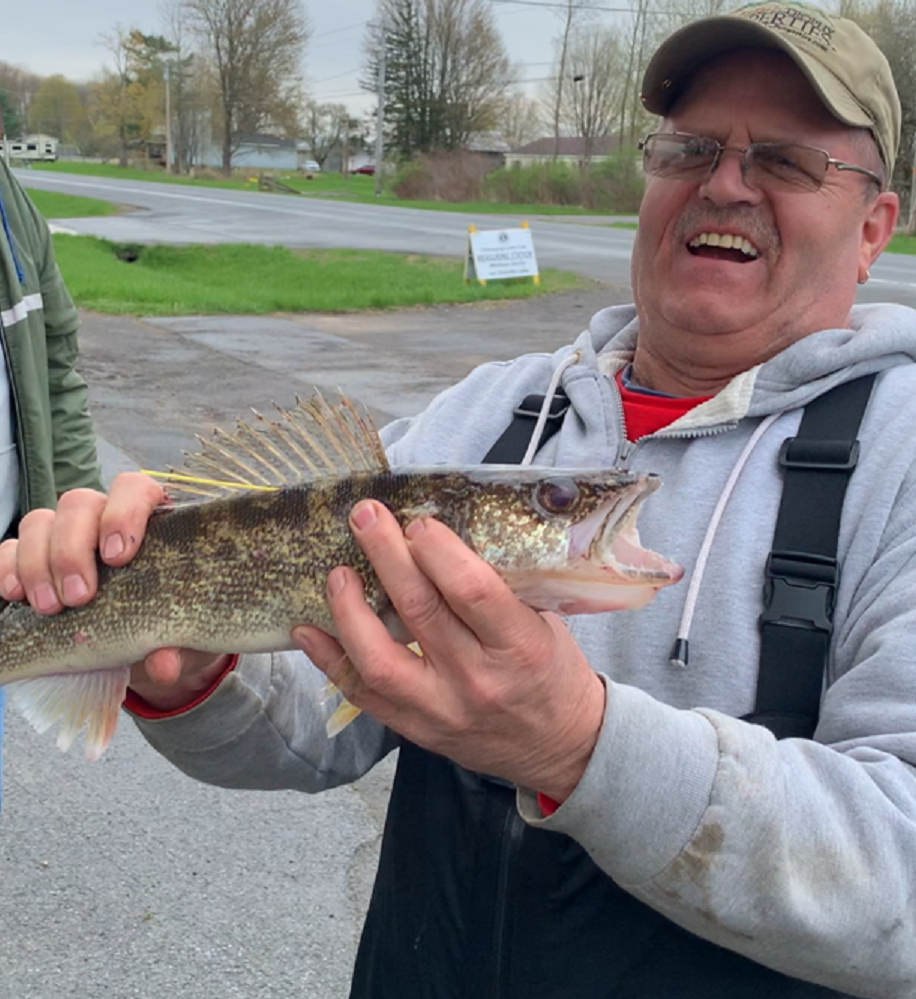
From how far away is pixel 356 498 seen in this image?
1.91m

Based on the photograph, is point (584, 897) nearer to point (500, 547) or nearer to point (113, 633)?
point (500, 547)

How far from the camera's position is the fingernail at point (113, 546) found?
2018 millimetres

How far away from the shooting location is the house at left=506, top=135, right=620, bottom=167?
69.3 metres

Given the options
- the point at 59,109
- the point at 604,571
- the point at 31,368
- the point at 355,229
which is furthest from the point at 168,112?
the point at 604,571

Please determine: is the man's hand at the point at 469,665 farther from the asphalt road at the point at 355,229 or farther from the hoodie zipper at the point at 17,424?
the asphalt road at the point at 355,229

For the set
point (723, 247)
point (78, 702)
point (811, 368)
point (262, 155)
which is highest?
point (262, 155)

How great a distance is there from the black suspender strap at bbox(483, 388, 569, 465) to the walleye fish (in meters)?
0.42

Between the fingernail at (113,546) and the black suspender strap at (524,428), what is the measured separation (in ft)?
2.70

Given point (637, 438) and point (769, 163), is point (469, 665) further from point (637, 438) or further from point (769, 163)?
point (769, 163)

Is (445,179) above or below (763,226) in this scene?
below

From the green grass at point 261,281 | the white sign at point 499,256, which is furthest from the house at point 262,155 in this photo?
the white sign at point 499,256

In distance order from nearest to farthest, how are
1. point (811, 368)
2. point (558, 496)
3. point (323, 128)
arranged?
point (558, 496)
point (811, 368)
point (323, 128)

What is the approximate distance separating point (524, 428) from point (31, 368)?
1934 mm

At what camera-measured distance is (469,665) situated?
157 centimetres
